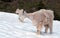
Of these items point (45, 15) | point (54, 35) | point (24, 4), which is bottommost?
point (54, 35)

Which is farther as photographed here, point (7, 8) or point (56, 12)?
point (7, 8)

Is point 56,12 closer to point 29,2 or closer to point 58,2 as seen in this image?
point 58,2

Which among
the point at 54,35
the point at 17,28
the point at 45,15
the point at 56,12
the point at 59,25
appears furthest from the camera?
the point at 56,12

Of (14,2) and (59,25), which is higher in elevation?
(14,2)

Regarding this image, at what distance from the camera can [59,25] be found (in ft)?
13.1

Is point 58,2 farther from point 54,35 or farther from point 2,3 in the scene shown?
point 54,35

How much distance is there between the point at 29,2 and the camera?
7.38 m

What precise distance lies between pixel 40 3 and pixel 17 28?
3506mm

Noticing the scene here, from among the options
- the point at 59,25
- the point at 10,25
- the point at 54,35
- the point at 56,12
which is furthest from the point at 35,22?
the point at 56,12

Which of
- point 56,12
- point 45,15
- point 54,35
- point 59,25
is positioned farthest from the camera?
point 56,12

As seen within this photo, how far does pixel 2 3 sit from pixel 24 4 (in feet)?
Answer: 2.89

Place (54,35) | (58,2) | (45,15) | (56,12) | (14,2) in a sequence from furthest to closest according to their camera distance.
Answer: (14,2)
(58,2)
(56,12)
(54,35)
(45,15)

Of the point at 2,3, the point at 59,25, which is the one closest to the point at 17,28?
the point at 59,25

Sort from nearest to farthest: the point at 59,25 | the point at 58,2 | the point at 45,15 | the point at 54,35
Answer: the point at 45,15, the point at 54,35, the point at 59,25, the point at 58,2
